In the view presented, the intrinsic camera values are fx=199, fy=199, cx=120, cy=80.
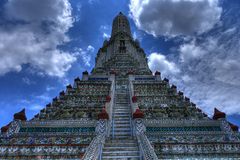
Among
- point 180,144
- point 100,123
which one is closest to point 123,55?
point 100,123

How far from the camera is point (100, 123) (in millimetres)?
13812

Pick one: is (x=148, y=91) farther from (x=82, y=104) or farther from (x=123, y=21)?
(x=123, y=21)

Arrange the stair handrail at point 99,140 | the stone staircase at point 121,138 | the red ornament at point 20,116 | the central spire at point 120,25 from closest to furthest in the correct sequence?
the stair handrail at point 99,140 < the stone staircase at point 121,138 < the red ornament at point 20,116 < the central spire at point 120,25

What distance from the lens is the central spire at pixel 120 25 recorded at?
49188mm

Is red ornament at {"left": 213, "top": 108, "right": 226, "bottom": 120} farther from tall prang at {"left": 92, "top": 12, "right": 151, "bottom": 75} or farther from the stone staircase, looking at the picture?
tall prang at {"left": 92, "top": 12, "right": 151, "bottom": 75}

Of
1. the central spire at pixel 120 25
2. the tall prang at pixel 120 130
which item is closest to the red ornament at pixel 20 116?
the tall prang at pixel 120 130

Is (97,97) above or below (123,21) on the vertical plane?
below

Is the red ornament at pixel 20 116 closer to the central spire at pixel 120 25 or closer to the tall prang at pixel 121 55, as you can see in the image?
the tall prang at pixel 121 55

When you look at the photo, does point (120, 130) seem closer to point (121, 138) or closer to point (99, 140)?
point (121, 138)

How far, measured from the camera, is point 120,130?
47.2ft

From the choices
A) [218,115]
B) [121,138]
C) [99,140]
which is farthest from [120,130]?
[218,115]

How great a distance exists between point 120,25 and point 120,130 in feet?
134

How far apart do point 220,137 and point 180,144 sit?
325 cm

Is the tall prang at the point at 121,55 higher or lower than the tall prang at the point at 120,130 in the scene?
higher
